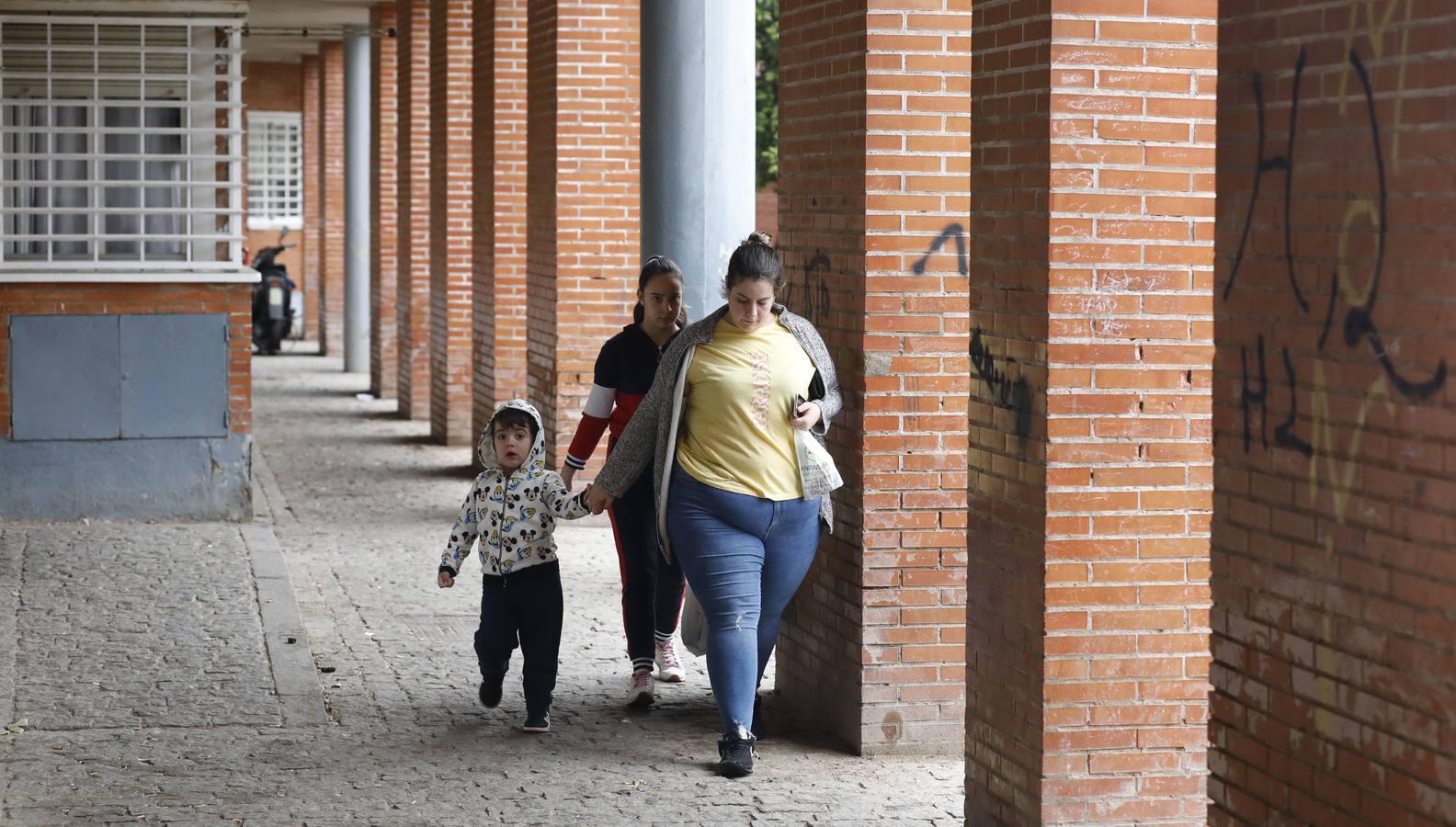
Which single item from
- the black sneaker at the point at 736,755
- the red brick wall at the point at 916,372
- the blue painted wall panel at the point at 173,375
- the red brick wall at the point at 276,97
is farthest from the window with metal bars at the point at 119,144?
the red brick wall at the point at 276,97

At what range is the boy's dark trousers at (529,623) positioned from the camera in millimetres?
6441

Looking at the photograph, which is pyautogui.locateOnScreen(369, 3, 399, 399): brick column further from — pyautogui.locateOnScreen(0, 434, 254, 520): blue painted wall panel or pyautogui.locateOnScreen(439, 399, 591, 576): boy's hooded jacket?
pyautogui.locateOnScreen(439, 399, 591, 576): boy's hooded jacket

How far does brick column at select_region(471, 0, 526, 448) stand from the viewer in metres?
13.7

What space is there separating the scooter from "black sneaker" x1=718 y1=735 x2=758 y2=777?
68.0ft

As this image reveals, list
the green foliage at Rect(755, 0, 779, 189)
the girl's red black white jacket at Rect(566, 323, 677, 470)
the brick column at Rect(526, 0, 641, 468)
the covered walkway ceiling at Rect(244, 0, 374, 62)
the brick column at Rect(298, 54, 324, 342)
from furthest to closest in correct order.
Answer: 1. the green foliage at Rect(755, 0, 779, 189)
2. the brick column at Rect(298, 54, 324, 342)
3. the covered walkway ceiling at Rect(244, 0, 374, 62)
4. the brick column at Rect(526, 0, 641, 468)
5. the girl's red black white jacket at Rect(566, 323, 677, 470)

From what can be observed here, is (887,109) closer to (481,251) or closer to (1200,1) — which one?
(1200,1)

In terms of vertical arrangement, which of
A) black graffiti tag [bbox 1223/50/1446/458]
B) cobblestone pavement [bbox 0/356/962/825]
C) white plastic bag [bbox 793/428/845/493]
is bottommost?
cobblestone pavement [bbox 0/356/962/825]

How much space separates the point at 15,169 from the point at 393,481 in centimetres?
353

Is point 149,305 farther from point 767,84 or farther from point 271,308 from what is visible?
point 767,84

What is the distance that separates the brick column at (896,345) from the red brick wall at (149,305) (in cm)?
581

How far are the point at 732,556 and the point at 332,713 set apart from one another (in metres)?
1.91

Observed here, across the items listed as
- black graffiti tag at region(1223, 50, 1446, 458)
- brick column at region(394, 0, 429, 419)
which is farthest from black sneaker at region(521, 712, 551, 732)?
brick column at region(394, 0, 429, 419)

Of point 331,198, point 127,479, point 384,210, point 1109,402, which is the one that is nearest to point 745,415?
point 1109,402

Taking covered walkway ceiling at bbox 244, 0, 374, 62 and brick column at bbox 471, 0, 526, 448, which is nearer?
brick column at bbox 471, 0, 526, 448
